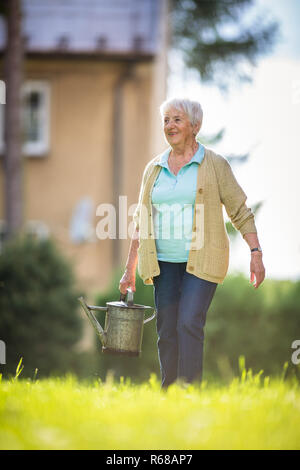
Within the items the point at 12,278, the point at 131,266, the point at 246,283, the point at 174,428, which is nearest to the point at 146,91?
the point at 246,283

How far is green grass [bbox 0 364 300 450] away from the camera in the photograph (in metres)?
2.46

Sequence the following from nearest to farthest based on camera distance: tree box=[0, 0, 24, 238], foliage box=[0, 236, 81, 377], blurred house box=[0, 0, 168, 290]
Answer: foliage box=[0, 236, 81, 377], tree box=[0, 0, 24, 238], blurred house box=[0, 0, 168, 290]

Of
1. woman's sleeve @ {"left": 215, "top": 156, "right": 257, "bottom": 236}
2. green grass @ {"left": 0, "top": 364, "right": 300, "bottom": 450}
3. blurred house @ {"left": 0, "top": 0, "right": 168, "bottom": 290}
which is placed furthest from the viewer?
blurred house @ {"left": 0, "top": 0, "right": 168, "bottom": 290}

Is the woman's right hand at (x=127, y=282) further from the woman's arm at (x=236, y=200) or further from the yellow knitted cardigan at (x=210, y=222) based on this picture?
the woman's arm at (x=236, y=200)

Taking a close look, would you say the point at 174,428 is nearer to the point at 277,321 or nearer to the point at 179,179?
the point at 179,179

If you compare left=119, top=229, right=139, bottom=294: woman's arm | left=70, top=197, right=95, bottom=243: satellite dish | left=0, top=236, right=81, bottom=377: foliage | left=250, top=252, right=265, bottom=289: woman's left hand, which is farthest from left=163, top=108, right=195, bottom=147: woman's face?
left=70, top=197, right=95, bottom=243: satellite dish

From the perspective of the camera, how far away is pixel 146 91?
12.1 metres

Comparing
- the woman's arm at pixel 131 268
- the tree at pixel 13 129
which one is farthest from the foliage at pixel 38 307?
the woman's arm at pixel 131 268

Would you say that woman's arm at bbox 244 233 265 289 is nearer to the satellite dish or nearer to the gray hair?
the gray hair

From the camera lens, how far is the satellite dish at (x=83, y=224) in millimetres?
11820

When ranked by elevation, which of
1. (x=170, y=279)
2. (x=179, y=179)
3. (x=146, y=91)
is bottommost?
(x=170, y=279)

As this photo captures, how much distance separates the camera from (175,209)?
3.59 m

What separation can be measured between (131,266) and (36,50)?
9101 millimetres
